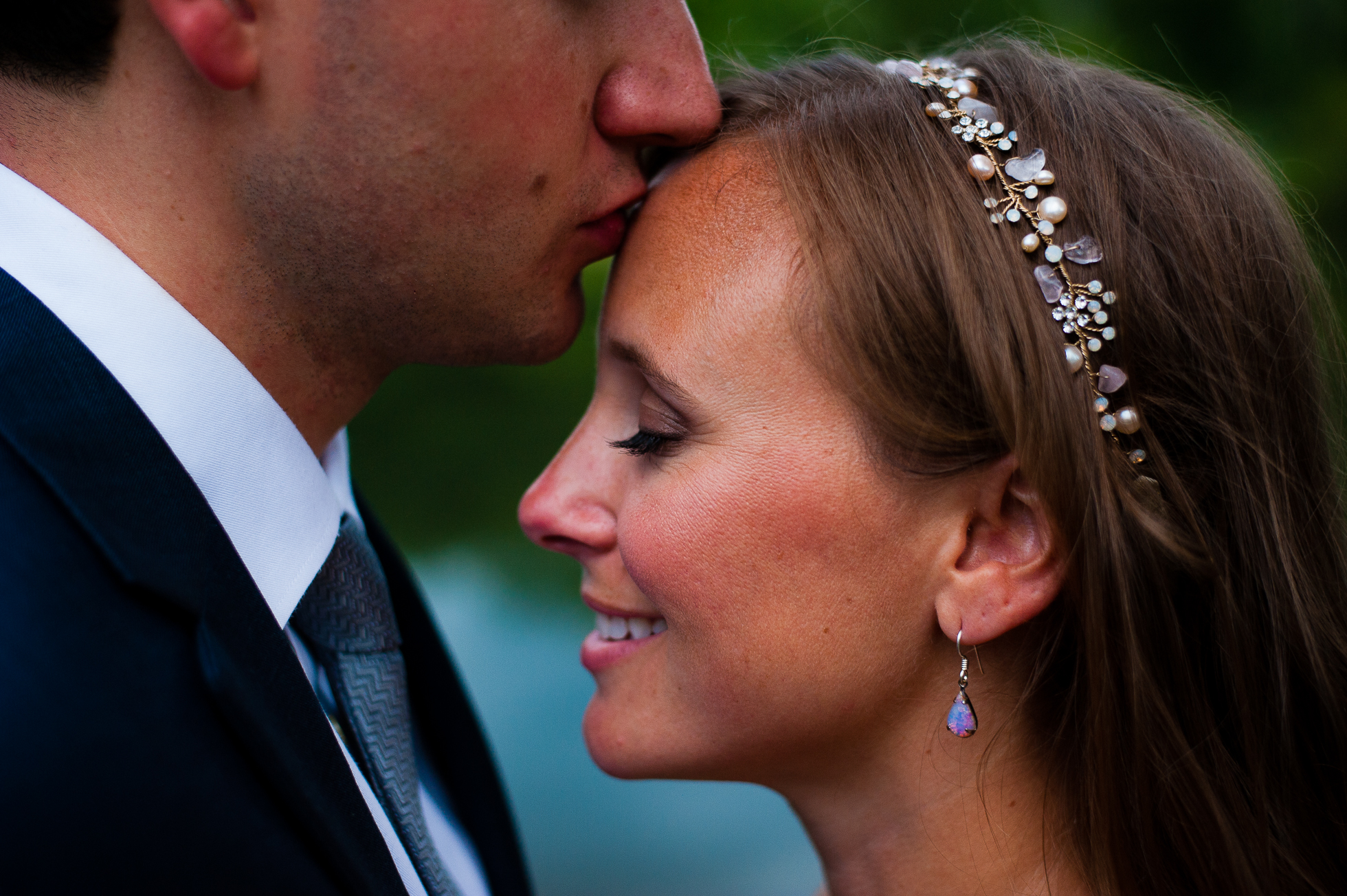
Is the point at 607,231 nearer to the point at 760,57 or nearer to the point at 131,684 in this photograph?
the point at 131,684

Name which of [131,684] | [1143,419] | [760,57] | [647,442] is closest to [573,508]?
[647,442]

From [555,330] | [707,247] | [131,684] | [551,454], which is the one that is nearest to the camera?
[131,684]

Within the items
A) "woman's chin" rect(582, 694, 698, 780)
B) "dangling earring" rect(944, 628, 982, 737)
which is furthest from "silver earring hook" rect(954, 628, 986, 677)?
"woman's chin" rect(582, 694, 698, 780)

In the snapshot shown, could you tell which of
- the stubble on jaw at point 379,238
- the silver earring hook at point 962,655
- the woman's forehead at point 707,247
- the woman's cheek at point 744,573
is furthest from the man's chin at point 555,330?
the silver earring hook at point 962,655

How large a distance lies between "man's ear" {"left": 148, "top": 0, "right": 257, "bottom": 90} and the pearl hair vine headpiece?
102 cm

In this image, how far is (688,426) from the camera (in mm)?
1528

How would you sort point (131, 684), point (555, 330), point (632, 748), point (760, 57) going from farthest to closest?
point (760, 57) → point (555, 330) → point (632, 748) → point (131, 684)

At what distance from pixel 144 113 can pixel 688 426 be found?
90 cm

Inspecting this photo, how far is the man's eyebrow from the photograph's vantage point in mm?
1509

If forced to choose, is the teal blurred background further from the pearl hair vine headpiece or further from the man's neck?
the man's neck

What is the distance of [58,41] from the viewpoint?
4.56 ft

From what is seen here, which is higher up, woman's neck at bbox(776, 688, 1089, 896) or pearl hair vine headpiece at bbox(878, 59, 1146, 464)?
pearl hair vine headpiece at bbox(878, 59, 1146, 464)

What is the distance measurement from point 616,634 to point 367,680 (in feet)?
1.38

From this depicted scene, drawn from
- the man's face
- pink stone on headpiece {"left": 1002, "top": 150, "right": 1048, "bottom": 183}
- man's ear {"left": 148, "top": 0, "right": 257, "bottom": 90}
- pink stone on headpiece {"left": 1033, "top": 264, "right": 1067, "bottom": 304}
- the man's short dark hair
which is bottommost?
pink stone on headpiece {"left": 1033, "top": 264, "right": 1067, "bottom": 304}
